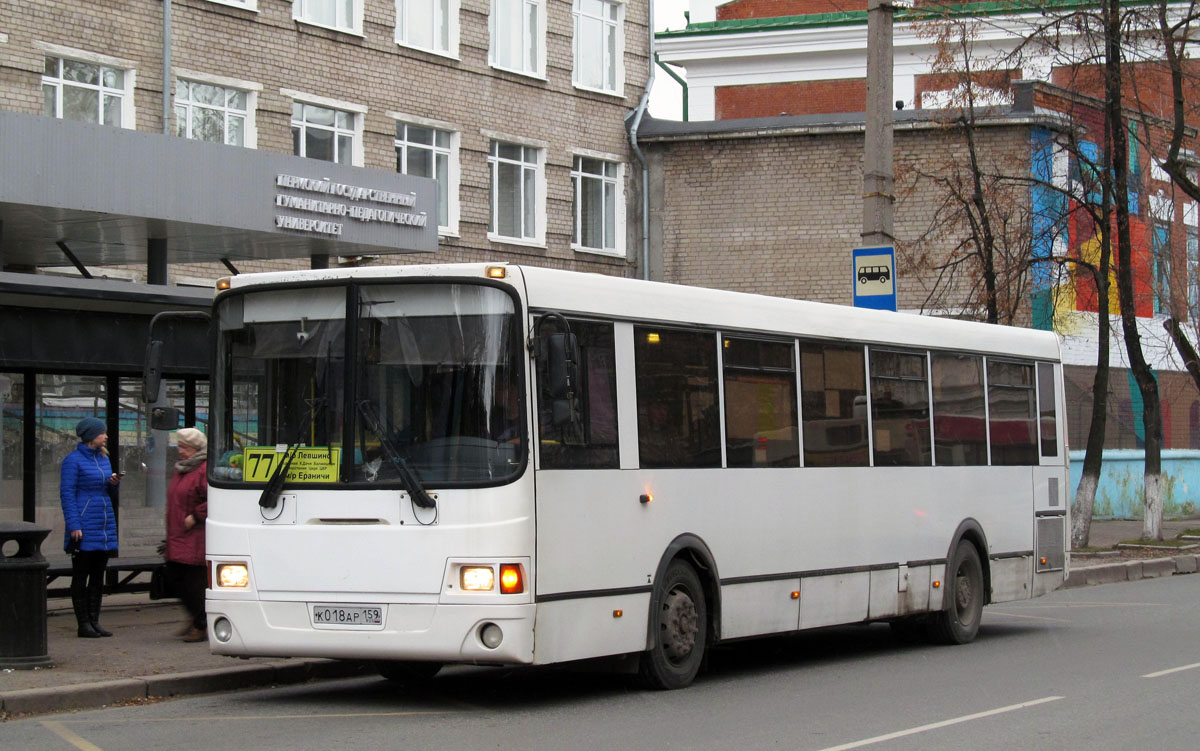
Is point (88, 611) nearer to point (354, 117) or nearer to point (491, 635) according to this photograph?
point (491, 635)

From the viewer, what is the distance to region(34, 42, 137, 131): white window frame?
2459cm

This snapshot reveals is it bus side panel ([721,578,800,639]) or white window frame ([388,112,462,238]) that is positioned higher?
white window frame ([388,112,462,238])

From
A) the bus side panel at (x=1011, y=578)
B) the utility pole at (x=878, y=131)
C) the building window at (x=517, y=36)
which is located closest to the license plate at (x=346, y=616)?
the bus side panel at (x=1011, y=578)

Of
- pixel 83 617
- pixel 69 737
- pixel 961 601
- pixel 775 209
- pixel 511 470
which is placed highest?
pixel 775 209

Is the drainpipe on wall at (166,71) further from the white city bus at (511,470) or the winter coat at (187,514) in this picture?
the white city bus at (511,470)

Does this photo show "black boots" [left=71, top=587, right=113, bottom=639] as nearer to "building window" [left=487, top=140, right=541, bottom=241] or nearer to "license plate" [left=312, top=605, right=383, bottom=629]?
"license plate" [left=312, top=605, right=383, bottom=629]

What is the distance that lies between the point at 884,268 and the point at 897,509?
4.60 m

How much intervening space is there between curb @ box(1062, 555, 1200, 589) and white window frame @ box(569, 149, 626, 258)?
1496cm

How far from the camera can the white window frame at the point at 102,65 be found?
2459 cm

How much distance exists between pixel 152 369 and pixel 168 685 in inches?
81.6

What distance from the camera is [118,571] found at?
14688mm

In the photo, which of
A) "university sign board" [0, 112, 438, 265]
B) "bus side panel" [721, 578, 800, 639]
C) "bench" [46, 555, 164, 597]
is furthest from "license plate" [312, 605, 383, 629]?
"university sign board" [0, 112, 438, 265]

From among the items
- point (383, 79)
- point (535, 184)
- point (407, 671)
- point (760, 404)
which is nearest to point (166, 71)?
point (383, 79)

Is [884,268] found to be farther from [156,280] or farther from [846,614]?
[156,280]
